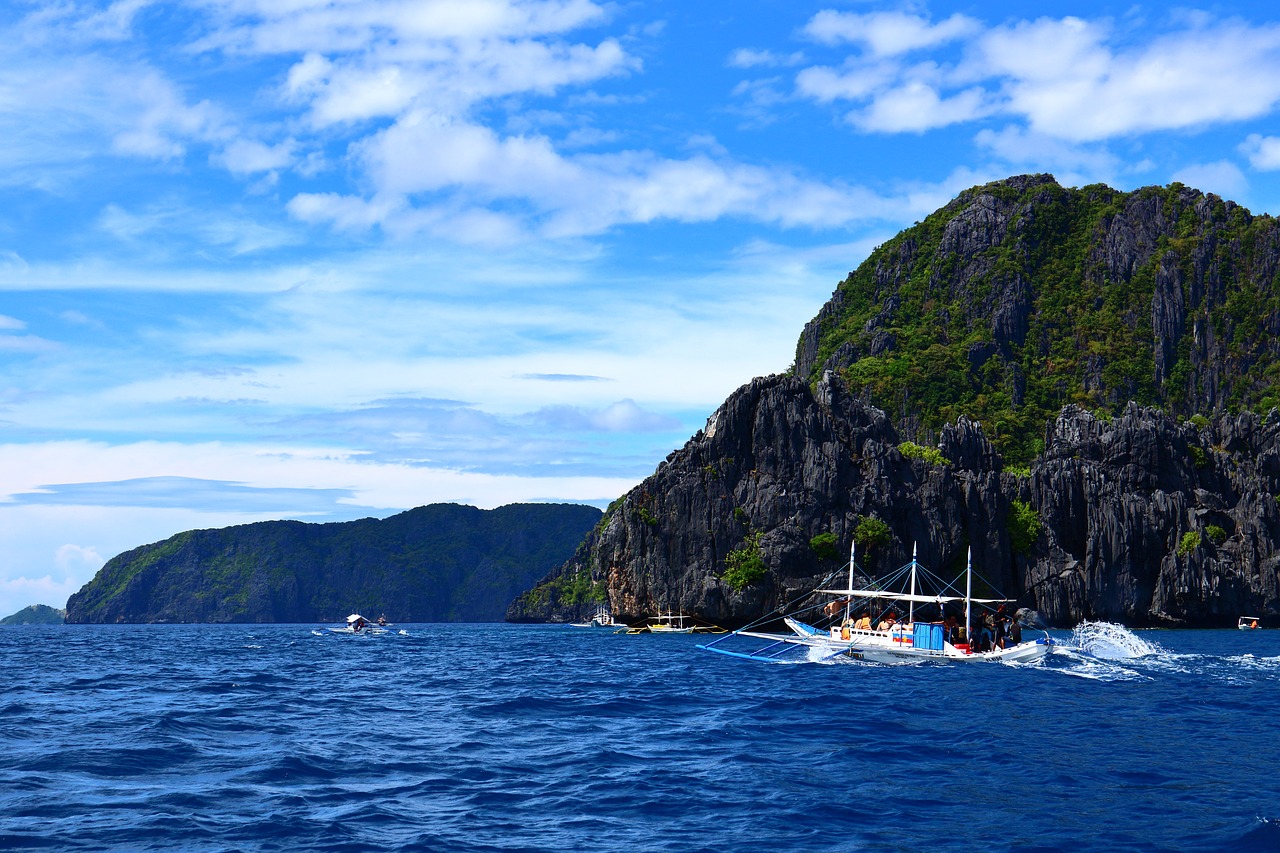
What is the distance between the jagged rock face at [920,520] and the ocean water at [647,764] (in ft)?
274

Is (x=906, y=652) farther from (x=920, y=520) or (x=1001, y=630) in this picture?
(x=920, y=520)

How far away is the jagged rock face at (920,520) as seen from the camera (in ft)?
455

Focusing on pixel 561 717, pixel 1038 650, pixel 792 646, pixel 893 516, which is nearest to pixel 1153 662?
pixel 1038 650

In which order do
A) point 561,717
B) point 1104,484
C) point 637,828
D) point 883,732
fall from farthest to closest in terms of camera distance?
point 1104,484
point 561,717
point 883,732
point 637,828

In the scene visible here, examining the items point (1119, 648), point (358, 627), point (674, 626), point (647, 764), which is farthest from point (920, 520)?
point (647, 764)

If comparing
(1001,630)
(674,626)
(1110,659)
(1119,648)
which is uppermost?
(1001,630)

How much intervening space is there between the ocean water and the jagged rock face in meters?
83.6

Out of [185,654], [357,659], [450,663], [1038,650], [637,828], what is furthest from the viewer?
[185,654]

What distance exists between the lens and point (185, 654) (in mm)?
91312

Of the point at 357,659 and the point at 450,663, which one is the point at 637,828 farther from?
the point at 357,659

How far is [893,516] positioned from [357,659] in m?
82.2

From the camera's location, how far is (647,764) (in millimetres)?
28719

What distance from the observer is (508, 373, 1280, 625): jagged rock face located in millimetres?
138750

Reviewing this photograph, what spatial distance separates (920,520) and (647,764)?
119m
